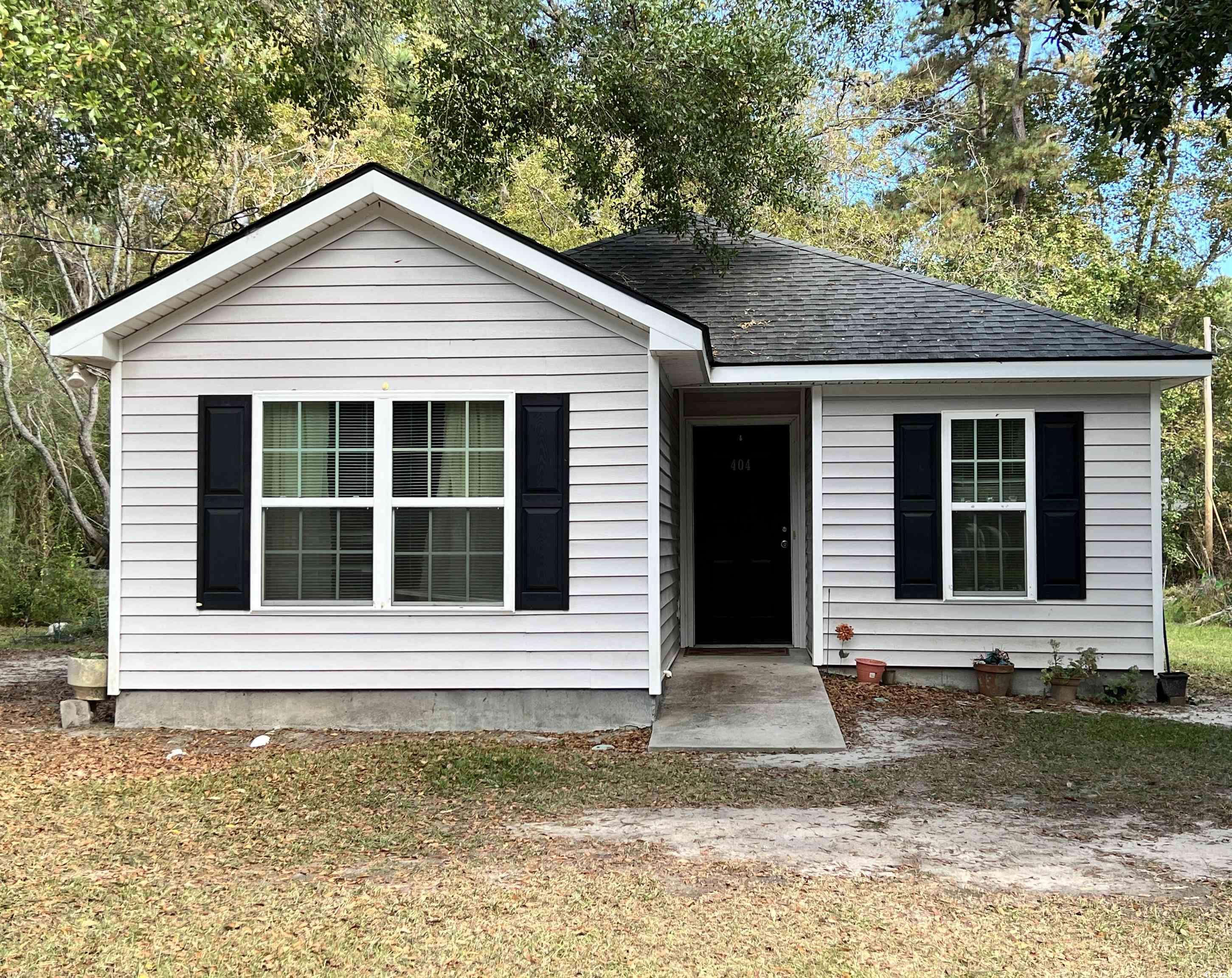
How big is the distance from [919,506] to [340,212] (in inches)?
196

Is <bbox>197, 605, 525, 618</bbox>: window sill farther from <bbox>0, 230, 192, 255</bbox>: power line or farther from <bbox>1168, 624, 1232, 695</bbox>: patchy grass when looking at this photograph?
<bbox>0, 230, 192, 255</bbox>: power line

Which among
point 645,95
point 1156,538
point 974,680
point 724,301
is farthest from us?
point 645,95

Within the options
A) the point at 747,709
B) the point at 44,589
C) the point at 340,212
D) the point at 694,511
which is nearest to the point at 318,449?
the point at 340,212

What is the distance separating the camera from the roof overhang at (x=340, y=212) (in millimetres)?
7324

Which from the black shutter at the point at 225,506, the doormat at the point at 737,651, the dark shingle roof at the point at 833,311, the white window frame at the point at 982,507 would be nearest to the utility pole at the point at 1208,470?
the dark shingle roof at the point at 833,311

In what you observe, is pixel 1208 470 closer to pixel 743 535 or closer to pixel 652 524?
pixel 743 535

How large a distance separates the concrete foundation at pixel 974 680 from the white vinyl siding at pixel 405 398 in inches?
107

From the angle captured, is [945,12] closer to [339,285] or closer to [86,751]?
[339,285]

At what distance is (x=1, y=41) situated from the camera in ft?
26.4

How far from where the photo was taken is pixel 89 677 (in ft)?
25.5

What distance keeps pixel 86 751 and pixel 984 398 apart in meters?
7.07

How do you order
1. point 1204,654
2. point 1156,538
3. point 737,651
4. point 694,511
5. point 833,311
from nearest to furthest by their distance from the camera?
point 1156,538 < point 833,311 < point 737,651 < point 694,511 < point 1204,654

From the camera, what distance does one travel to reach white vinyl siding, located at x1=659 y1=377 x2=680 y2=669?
8312 mm

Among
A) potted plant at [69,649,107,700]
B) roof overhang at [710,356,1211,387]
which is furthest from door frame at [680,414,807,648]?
potted plant at [69,649,107,700]
